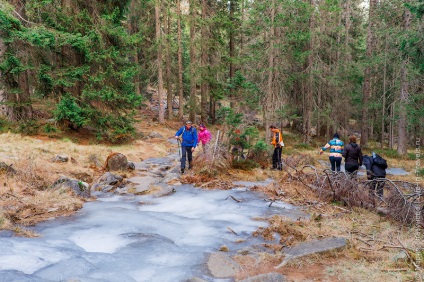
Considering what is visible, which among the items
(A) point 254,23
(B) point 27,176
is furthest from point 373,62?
(B) point 27,176

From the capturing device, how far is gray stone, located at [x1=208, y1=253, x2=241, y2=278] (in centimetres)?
509

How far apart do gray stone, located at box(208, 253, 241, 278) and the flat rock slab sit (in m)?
0.72

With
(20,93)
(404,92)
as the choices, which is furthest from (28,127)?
(404,92)

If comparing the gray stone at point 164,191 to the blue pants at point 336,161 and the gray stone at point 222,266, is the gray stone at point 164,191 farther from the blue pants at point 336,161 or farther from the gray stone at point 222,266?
the blue pants at point 336,161

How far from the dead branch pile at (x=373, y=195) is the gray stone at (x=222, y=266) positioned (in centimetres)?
425

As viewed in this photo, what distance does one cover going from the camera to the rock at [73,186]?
9.33 metres

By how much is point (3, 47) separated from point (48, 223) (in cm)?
1307

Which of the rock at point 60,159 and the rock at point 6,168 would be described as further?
the rock at point 60,159

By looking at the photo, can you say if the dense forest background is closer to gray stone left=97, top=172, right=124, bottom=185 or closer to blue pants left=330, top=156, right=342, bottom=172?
blue pants left=330, top=156, right=342, bottom=172

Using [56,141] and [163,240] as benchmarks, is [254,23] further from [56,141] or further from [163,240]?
[163,240]

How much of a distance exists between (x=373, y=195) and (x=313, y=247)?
163 inches

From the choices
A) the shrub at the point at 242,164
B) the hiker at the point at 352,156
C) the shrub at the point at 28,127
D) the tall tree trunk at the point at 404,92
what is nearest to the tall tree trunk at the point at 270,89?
the shrub at the point at 242,164

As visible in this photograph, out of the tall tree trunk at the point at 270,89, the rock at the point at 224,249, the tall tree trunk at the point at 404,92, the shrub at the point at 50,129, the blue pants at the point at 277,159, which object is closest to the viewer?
the rock at the point at 224,249

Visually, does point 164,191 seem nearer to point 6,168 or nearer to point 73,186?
point 73,186
